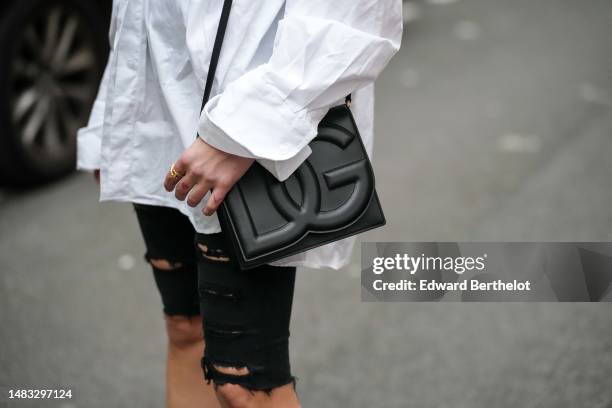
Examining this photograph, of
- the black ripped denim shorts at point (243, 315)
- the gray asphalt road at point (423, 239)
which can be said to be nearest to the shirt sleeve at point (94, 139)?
the black ripped denim shorts at point (243, 315)

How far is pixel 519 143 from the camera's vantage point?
446 cm

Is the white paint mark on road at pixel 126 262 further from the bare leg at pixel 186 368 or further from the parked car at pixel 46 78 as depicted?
the bare leg at pixel 186 368

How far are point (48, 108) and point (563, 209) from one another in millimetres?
2488

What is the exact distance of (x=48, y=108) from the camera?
4.07 metres

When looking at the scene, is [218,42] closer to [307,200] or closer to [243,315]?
[307,200]

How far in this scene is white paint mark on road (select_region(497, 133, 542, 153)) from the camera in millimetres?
4395

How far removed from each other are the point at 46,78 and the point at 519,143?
2446 mm

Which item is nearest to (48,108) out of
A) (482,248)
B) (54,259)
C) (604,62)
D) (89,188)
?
→ (89,188)

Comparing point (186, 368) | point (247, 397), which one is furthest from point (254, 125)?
point (186, 368)

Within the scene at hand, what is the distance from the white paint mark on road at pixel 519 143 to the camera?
439 centimetres

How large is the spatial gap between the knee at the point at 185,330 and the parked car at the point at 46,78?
209cm

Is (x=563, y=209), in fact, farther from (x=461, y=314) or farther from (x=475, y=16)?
(x=475, y=16)

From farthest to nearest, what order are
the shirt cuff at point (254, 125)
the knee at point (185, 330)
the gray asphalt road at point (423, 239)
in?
the gray asphalt road at point (423, 239)
the knee at point (185, 330)
the shirt cuff at point (254, 125)

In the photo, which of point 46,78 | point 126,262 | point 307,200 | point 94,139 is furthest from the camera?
point 46,78
